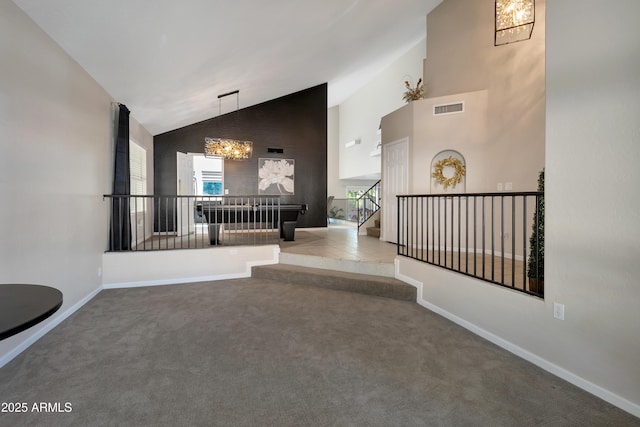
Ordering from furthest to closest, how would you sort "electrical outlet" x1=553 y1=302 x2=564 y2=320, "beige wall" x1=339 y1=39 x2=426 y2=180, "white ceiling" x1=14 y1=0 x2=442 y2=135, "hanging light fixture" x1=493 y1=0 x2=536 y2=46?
1. "beige wall" x1=339 y1=39 x2=426 y2=180
2. "hanging light fixture" x1=493 y1=0 x2=536 y2=46
3. "white ceiling" x1=14 y1=0 x2=442 y2=135
4. "electrical outlet" x1=553 y1=302 x2=564 y2=320

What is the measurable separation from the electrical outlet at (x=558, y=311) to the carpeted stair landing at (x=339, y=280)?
5.38 feet

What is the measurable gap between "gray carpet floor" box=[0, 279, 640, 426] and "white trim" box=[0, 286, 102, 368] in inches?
2.4

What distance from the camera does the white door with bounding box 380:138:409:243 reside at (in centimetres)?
575

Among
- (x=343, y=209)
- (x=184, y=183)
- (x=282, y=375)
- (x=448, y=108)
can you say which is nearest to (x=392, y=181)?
(x=448, y=108)

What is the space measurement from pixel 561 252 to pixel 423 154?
3675 mm

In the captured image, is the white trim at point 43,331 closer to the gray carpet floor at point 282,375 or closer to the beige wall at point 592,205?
the gray carpet floor at point 282,375

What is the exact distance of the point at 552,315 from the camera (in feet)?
6.87

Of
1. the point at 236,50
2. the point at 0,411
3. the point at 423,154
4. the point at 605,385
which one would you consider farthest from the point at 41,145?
the point at 423,154

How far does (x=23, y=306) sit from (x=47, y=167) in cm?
231

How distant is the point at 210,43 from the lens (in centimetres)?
377

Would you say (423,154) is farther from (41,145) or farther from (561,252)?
(41,145)

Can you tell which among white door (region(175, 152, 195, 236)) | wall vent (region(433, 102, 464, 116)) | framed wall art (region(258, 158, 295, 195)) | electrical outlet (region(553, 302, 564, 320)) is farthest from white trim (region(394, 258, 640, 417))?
white door (region(175, 152, 195, 236))

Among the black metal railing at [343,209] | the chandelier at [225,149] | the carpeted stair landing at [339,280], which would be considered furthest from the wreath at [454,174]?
the black metal railing at [343,209]

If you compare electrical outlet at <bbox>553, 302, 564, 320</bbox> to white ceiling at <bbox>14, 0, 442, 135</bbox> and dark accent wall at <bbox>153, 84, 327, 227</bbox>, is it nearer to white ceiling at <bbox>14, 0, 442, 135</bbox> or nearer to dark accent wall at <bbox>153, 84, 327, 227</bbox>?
white ceiling at <bbox>14, 0, 442, 135</bbox>
